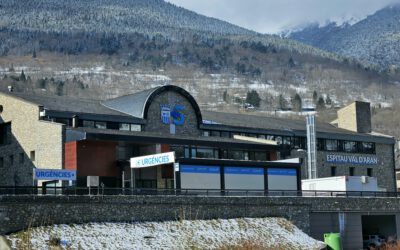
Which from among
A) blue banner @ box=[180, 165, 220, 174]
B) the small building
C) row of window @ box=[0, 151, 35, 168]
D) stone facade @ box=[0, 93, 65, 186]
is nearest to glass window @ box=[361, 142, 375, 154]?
the small building

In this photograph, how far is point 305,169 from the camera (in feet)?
253

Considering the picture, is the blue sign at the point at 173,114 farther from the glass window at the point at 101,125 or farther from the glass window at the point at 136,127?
the glass window at the point at 101,125

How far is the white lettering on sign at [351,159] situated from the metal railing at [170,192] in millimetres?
16302

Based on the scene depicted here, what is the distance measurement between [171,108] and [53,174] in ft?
71.1

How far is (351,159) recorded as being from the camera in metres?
82.2

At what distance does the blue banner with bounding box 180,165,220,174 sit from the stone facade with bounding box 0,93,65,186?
1046 cm

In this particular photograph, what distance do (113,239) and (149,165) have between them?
12766 mm

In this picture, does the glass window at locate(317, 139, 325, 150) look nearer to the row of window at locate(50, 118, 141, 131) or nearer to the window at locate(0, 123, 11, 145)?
the row of window at locate(50, 118, 141, 131)

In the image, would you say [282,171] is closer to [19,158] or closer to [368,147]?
[19,158]

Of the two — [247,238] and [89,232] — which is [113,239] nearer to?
[89,232]

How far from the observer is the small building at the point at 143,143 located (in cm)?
5453

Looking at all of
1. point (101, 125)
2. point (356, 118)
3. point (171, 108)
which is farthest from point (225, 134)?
point (356, 118)

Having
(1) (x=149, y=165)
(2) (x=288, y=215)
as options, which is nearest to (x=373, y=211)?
(2) (x=288, y=215)

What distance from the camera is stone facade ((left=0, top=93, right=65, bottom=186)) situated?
56841 millimetres
